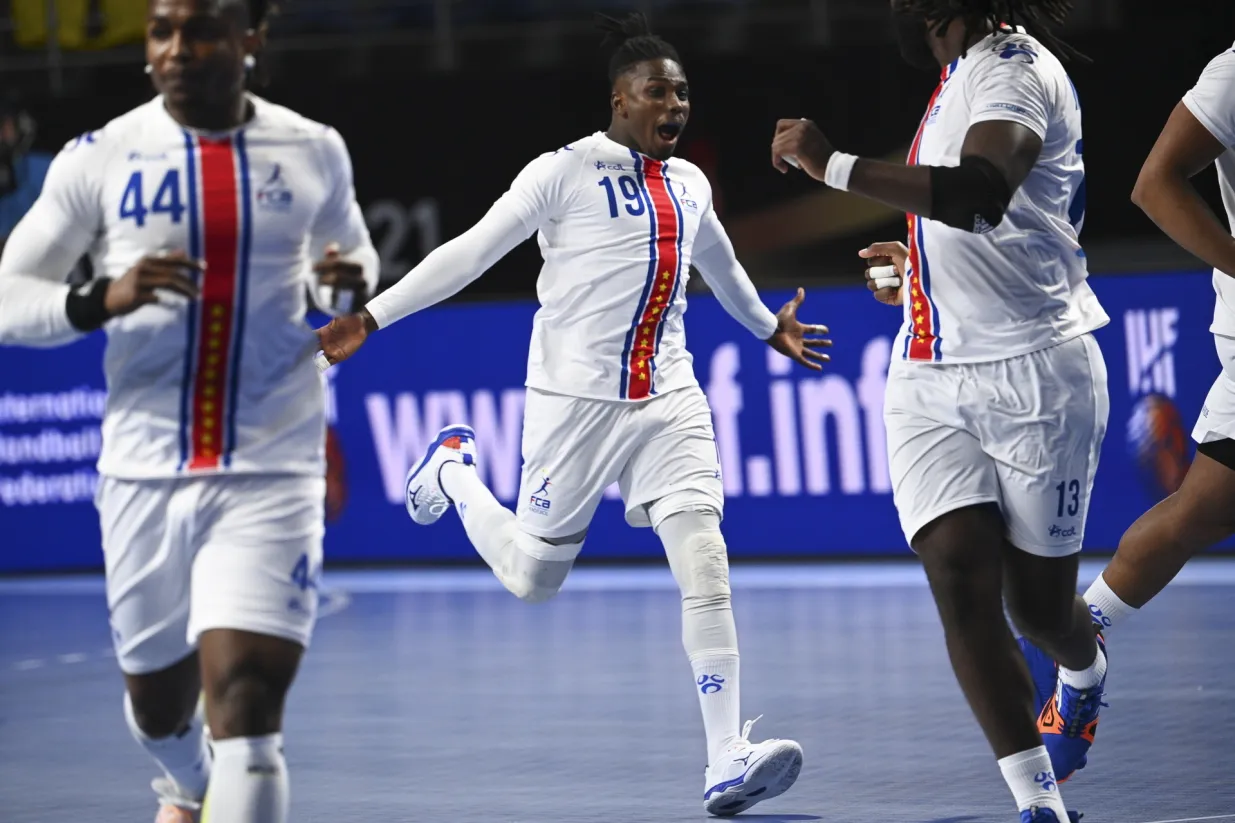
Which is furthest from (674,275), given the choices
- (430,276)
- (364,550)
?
(364,550)

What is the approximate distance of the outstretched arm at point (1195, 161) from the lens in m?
4.95

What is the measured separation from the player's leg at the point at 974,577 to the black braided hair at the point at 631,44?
1.98m

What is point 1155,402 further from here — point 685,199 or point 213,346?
point 213,346

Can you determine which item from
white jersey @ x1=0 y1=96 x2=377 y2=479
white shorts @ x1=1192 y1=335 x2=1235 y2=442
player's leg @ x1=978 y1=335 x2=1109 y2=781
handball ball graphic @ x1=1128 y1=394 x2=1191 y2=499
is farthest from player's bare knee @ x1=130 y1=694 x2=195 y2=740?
handball ball graphic @ x1=1128 y1=394 x2=1191 y2=499

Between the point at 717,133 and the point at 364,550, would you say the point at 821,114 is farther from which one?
the point at 364,550

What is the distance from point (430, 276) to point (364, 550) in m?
6.52

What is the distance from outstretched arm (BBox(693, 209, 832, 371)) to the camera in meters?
6.40

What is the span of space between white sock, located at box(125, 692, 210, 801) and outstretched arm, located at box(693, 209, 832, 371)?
2.72 meters

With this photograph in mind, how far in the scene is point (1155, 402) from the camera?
11.0 meters

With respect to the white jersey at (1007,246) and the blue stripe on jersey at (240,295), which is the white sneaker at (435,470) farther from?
the blue stripe on jersey at (240,295)

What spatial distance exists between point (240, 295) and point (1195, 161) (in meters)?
2.59

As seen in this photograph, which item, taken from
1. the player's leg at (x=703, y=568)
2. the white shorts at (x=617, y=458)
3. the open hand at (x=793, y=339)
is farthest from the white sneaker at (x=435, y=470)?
the open hand at (x=793, y=339)

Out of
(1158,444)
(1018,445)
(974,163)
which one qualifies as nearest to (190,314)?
(974,163)

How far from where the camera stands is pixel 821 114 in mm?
13641
